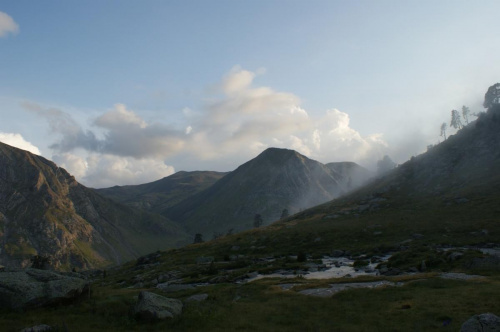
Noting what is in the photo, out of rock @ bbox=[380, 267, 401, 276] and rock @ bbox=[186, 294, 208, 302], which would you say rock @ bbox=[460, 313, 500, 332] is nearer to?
rock @ bbox=[186, 294, 208, 302]

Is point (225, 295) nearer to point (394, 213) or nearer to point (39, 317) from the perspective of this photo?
point (39, 317)

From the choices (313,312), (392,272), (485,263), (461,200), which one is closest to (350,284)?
(392,272)

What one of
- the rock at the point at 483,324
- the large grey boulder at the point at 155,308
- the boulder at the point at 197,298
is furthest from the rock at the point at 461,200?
the large grey boulder at the point at 155,308

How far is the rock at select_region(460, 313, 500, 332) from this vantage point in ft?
60.8

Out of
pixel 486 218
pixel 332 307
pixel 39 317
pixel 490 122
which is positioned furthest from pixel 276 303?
pixel 490 122

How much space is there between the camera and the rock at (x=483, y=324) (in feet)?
60.8

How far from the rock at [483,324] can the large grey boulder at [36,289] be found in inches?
1196

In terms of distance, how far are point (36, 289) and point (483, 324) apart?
33.2m

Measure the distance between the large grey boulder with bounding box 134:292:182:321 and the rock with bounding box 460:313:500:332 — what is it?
2042cm

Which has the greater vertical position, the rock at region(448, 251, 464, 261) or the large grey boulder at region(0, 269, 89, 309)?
the large grey boulder at region(0, 269, 89, 309)

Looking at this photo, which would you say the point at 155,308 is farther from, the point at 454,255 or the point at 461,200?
the point at 461,200

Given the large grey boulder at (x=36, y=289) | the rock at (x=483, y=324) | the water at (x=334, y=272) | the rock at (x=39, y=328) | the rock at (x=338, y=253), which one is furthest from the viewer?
the rock at (x=338, y=253)

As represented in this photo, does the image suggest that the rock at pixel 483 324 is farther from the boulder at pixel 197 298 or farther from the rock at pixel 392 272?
the rock at pixel 392 272

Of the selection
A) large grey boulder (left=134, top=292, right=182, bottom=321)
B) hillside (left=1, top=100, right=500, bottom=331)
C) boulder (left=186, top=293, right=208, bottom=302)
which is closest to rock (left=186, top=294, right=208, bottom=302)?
boulder (left=186, top=293, right=208, bottom=302)
